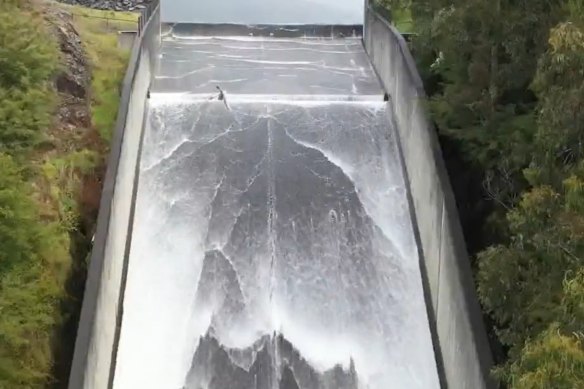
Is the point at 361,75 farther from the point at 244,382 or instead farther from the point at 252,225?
the point at 244,382

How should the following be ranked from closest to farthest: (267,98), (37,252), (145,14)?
1. (37,252)
2. (267,98)
3. (145,14)

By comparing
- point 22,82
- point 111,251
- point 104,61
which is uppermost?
point 104,61

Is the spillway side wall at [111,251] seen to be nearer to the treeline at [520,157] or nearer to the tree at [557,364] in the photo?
the treeline at [520,157]

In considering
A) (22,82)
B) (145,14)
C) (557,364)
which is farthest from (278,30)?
(557,364)

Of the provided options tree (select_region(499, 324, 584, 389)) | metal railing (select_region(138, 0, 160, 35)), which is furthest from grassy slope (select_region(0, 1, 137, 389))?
tree (select_region(499, 324, 584, 389))

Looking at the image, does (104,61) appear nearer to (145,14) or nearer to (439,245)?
(145,14)

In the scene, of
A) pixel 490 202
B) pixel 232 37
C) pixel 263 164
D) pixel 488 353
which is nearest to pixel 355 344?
pixel 488 353

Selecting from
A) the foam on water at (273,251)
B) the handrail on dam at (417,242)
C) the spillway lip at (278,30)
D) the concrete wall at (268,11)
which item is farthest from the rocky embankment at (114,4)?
the foam on water at (273,251)
